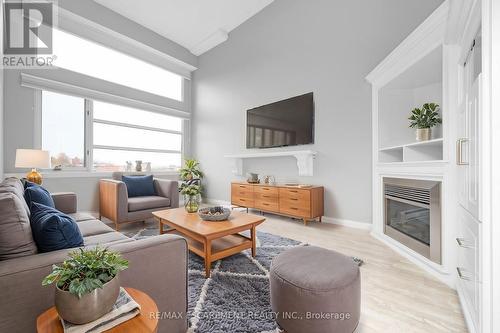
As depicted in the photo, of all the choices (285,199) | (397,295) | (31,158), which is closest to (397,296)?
(397,295)

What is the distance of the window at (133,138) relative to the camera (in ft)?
14.0

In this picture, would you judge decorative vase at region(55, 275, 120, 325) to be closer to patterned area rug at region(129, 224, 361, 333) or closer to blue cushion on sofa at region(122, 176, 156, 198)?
patterned area rug at region(129, 224, 361, 333)

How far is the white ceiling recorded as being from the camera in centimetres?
417

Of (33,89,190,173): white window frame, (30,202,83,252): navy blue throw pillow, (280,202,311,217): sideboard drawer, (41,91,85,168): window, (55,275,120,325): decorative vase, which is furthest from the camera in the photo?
(41,91,85,168): window

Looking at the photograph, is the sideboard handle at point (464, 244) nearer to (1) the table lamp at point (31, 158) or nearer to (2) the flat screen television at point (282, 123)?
(2) the flat screen television at point (282, 123)

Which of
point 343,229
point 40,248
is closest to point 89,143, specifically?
point 40,248

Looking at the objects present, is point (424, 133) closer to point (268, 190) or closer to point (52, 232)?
point (268, 190)

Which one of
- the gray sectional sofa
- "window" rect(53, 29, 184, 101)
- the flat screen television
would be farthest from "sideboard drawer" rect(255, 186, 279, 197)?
"window" rect(53, 29, 184, 101)

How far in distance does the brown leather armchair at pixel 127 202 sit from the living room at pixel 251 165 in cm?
3

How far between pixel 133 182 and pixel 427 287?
13.1ft

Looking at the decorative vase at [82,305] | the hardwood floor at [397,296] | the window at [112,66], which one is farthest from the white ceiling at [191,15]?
the decorative vase at [82,305]

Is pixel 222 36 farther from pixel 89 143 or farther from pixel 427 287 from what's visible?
pixel 427 287

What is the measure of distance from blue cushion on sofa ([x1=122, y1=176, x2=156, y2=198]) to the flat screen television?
2.09 metres

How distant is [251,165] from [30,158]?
134 inches
